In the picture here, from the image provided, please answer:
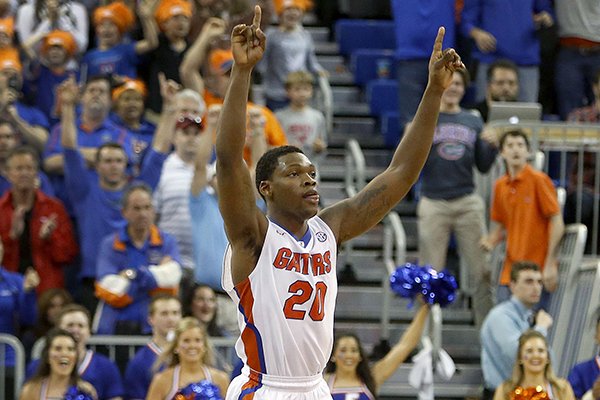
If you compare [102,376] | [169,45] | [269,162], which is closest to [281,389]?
[269,162]

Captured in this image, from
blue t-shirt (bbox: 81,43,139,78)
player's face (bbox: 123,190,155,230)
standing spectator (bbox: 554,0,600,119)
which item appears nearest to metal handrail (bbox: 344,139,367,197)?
standing spectator (bbox: 554,0,600,119)

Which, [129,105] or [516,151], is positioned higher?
[129,105]

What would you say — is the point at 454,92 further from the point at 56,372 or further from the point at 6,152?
the point at 56,372

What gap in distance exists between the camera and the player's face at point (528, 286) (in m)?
9.98

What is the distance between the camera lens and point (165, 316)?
9.37 m

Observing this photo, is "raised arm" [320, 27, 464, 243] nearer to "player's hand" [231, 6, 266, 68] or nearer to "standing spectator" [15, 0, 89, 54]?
"player's hand" [231, 6, 266, 68]

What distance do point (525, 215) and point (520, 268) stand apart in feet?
2.34

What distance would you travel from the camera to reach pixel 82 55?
13008 millimetres

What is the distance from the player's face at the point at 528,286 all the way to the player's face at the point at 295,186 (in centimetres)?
419

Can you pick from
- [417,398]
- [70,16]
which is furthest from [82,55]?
[417,398]

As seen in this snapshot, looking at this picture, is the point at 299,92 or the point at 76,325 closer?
the point at 76,325

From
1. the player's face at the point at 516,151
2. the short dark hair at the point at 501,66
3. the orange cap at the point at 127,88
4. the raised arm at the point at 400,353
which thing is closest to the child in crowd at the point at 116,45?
the orange cap at the point at 127,88

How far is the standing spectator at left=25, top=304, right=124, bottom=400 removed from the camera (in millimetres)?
9281

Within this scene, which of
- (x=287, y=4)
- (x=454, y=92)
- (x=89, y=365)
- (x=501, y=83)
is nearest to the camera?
(x=89, y=365)
